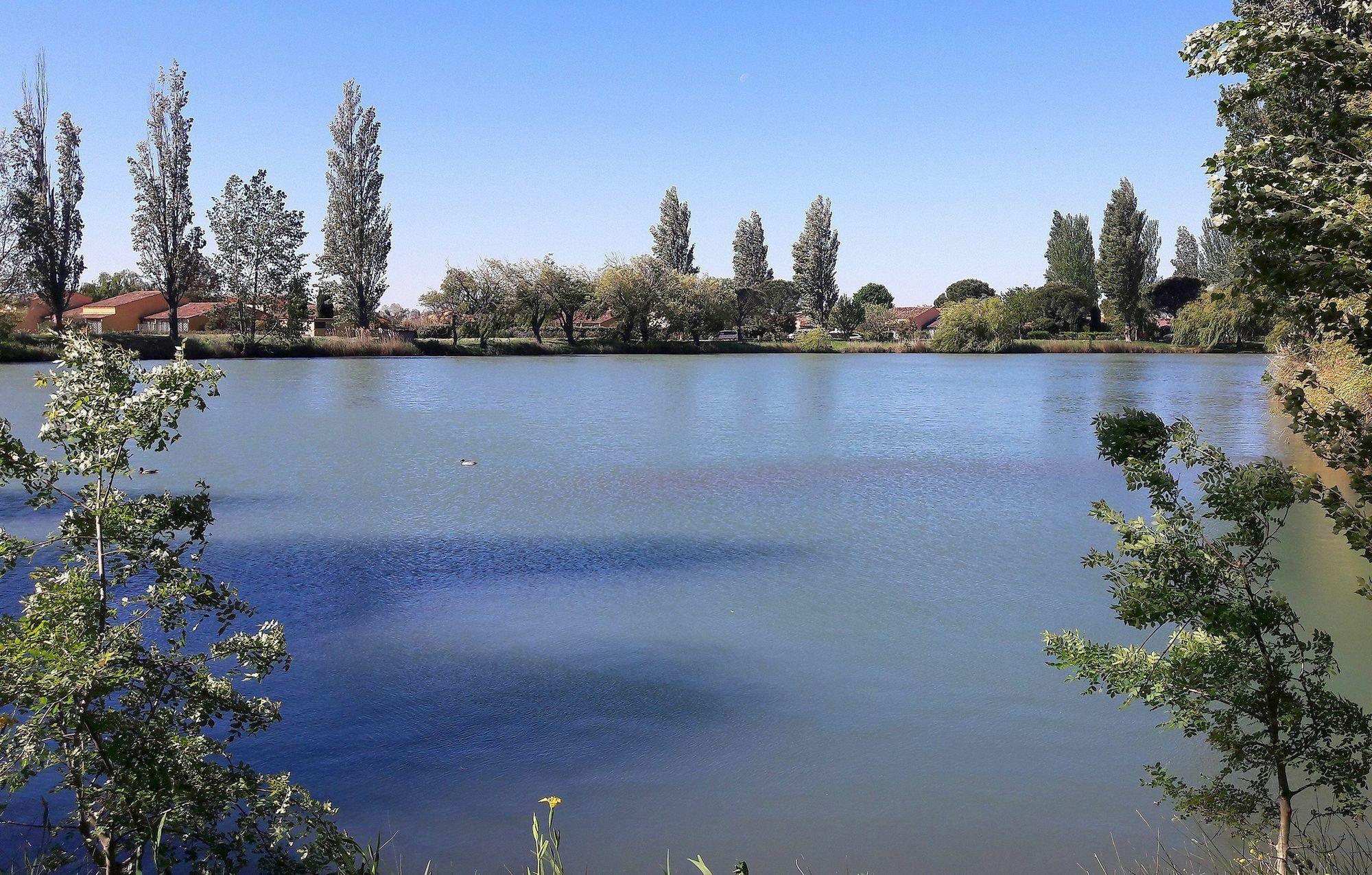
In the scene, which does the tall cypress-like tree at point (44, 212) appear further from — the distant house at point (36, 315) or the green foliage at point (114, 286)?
the green foliage at point (114, 286)

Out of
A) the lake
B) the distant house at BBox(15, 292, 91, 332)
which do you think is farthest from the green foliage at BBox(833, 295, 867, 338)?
the lake

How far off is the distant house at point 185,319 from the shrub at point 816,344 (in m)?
37.0

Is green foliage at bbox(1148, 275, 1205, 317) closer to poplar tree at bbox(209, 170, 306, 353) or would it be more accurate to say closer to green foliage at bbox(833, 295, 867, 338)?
green foliage at bbox(833, 295, 867, 338)

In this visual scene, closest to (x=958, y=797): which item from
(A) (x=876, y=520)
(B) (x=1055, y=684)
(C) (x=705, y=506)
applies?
(B) (x=1055, y=684)

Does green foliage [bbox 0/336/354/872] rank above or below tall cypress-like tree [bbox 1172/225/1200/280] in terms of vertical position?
below

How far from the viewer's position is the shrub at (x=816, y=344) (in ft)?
231

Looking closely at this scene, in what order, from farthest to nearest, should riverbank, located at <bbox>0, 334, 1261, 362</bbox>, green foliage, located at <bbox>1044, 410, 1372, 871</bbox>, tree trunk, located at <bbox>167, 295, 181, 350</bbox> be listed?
tree trunk, located at <bbox>167, 295, 181, 350</bbox>, riverbank, located at <bbox>0, 334, 1261, 362</bbox>, green foliage, located at <bbox>1044, 410, 1372, 871</bbox>

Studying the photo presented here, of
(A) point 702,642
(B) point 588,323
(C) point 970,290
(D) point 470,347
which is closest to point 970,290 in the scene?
(C) point 970,290

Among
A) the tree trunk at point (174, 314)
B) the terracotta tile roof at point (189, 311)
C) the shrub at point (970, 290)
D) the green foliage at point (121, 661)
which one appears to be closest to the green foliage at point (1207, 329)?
the shrub at point (970, 290)

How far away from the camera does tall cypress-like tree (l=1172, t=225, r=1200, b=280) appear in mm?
106438

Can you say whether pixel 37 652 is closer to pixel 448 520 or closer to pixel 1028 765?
pixel 1028 765

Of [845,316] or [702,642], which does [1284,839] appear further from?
[845,316]

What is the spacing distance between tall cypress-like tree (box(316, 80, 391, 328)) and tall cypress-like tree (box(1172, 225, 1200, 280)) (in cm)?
8294

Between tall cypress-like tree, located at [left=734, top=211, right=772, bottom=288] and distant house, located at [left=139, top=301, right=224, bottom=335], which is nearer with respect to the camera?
distant house, located at [left=139, top=301, right=224, bottom=335]
